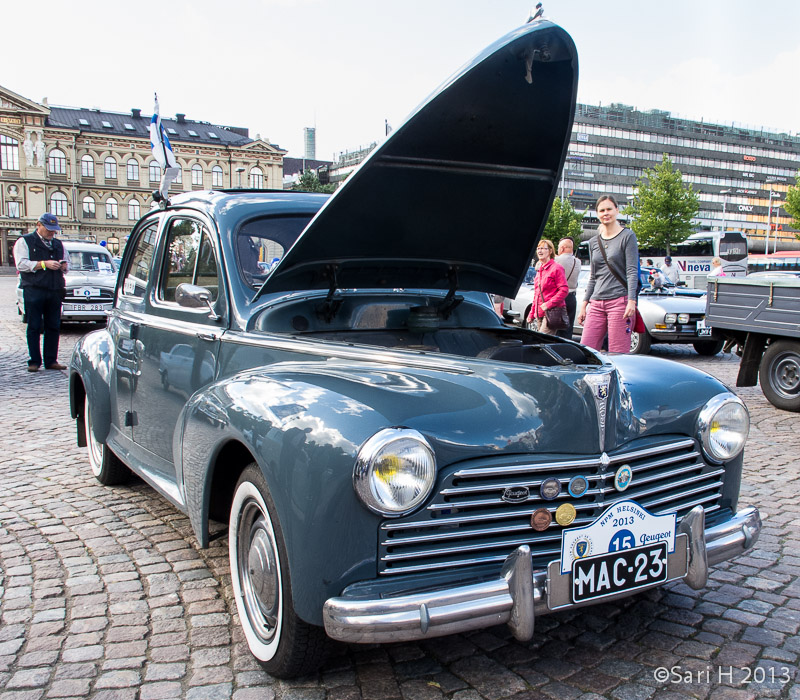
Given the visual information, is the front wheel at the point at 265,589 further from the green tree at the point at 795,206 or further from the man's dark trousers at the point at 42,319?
the green tree at the point at 795,206

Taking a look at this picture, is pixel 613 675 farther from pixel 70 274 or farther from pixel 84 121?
pixel 84 121

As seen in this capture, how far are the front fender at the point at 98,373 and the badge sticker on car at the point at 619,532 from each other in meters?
3.03

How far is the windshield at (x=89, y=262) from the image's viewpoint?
1577 centimetres

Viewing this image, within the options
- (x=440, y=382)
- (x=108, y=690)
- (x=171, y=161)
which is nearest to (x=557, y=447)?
(x=440, y=382)

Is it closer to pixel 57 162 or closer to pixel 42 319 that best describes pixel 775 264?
pixel 42 319

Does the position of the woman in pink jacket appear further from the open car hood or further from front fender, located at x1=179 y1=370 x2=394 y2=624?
front fender, located at x1=179 y1=370 x2=394 y2=624

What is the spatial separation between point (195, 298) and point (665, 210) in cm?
5066

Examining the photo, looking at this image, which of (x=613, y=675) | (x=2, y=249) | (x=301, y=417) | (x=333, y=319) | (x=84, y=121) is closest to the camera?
(x=301, y=417)

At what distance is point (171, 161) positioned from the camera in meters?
5.20

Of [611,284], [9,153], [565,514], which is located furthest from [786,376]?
[9,153]

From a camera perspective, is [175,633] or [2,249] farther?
[2,249]

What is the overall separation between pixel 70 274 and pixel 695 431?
14572 mm

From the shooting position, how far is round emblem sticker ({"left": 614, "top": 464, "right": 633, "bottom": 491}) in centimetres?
241

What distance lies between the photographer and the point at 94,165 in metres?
75.4
